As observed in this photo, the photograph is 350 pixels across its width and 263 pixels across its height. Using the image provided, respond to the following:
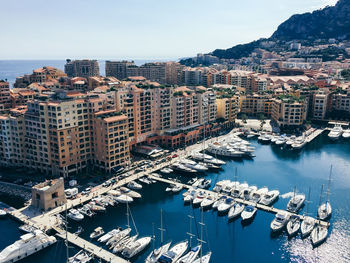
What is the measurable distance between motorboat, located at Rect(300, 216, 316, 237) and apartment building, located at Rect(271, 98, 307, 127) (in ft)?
250

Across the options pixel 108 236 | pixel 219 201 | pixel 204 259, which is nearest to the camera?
pixel 204 259

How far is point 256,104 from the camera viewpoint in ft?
530

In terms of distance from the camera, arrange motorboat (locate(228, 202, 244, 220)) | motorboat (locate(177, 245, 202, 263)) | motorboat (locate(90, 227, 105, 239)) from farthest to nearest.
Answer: motorboat (locate(228, 202, 244, 220)) < motorboat (locate(90, 227, 105, 239)) < motorboat (locate(177, 245, 202, 263))

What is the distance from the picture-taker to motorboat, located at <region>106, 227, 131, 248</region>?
6030 cm

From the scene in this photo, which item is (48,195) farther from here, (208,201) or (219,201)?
(219,201)

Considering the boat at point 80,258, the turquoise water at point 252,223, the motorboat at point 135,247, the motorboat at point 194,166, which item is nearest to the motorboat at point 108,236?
the turquoise water at point 252,223

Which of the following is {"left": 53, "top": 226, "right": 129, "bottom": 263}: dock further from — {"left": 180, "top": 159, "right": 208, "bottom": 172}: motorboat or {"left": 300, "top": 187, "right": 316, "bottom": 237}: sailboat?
{"left": 180, "top": 159, "right": 208, "bottom": 172}: motorboat

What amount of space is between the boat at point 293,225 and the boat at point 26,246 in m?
44.6

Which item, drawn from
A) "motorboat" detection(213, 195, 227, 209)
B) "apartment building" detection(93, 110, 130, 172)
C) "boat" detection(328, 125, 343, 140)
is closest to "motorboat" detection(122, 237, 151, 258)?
"motorboat" detection(213, 195, 227, 209)

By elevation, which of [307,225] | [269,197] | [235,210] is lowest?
[307,225]

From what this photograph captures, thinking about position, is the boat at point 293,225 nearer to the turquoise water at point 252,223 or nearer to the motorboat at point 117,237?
the turquoise water at point 252,223

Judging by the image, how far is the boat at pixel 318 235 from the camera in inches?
2376

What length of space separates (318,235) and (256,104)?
348ft

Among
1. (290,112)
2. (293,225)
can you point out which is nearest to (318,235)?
(293,225)
